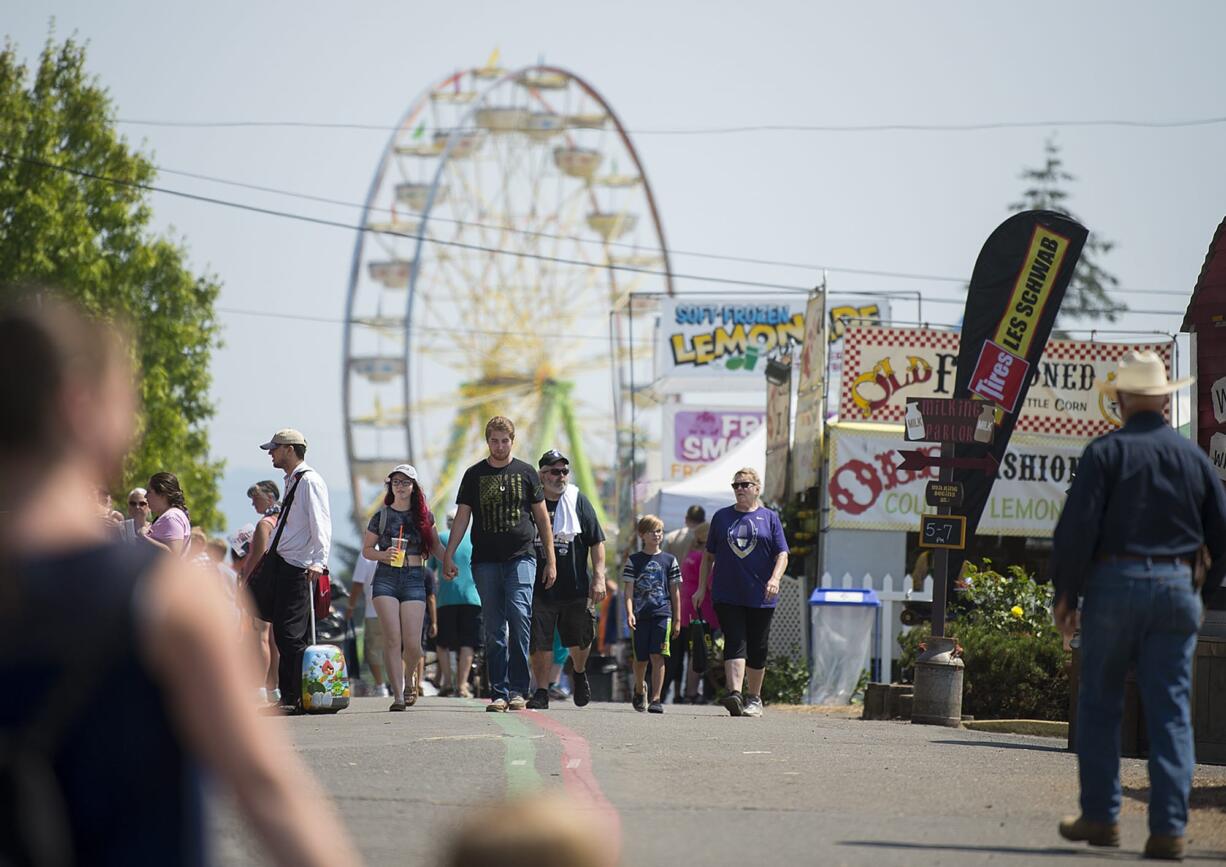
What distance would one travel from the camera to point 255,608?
40.7 ft

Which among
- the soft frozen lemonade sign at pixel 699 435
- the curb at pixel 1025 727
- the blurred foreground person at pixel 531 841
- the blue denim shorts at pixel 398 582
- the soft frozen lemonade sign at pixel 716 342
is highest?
the soft frozen lemonade sign at pixel 716 342

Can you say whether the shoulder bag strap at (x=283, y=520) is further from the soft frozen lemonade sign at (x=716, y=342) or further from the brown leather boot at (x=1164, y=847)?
the soft frozen lemonade sign at (x=716, y=342)

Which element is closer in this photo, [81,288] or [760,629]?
[760,629]

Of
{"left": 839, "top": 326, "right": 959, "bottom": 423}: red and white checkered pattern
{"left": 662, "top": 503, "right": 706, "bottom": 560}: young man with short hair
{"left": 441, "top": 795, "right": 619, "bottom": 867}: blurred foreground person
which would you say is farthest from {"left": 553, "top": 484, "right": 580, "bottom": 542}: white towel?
{"left": 441, "top": 795, "right": 619, "bottom": 867}: blurred foreground person

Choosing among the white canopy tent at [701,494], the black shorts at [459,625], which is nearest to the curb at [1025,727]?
the black shorts at [459,625]

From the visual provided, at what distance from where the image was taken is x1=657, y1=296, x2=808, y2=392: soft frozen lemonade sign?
3800 cm

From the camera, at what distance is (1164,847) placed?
20.9 feet

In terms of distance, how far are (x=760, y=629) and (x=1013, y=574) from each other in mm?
4380

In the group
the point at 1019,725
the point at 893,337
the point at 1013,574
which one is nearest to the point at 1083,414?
the point at 893,337

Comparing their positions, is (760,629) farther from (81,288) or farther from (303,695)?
(81,288)

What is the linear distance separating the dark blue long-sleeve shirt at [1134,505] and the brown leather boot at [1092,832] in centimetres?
74

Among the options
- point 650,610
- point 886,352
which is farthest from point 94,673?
point 886,352

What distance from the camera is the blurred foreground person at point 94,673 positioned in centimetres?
244

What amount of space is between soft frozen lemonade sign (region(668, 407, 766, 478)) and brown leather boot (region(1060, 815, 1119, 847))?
32.3 meters
